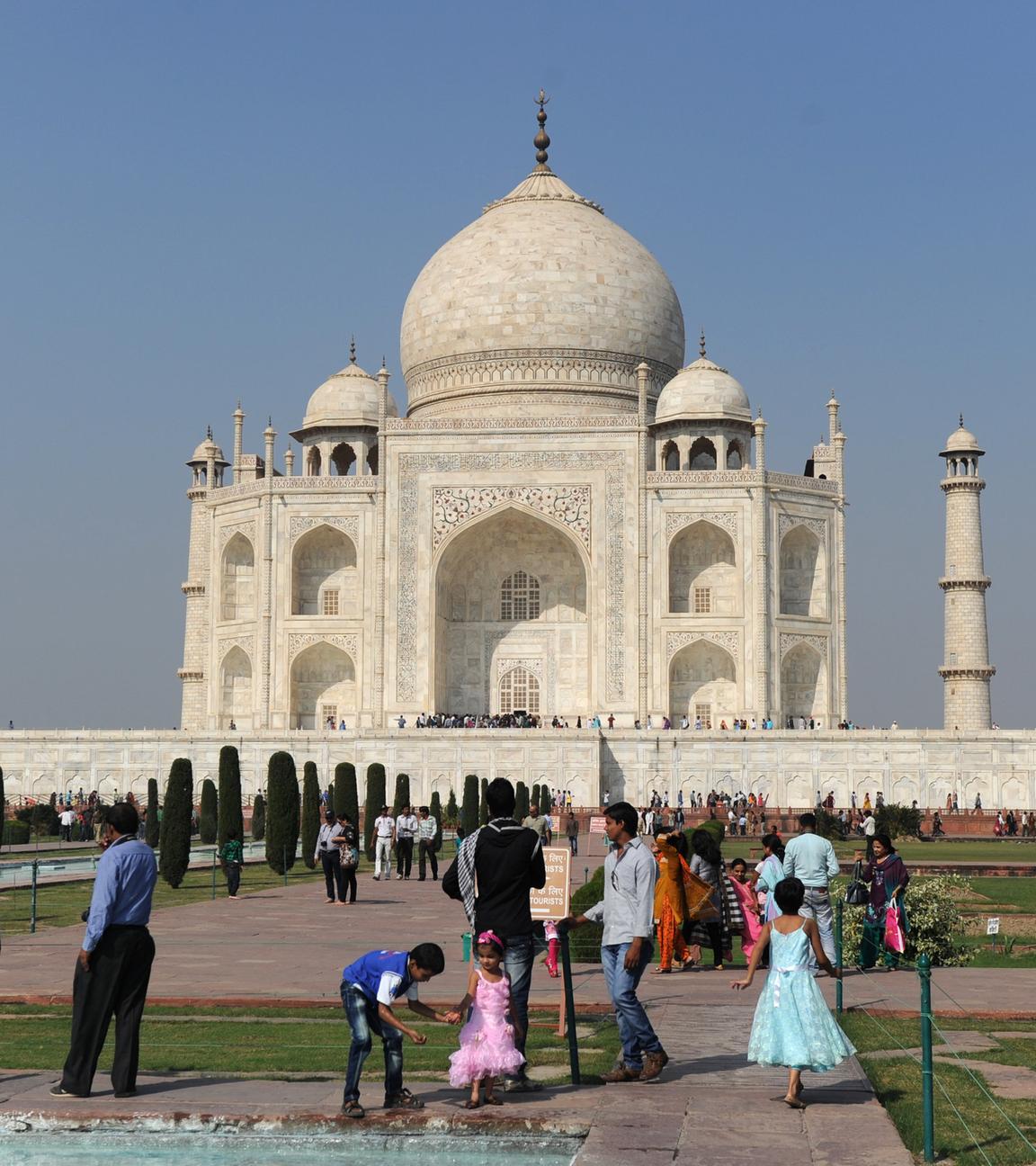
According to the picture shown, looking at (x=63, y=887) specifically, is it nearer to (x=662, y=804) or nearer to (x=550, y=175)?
(x=662, y=804)

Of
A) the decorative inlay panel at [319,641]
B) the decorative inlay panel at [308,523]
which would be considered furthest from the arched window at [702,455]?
the decorative inlay panel at [319,641]

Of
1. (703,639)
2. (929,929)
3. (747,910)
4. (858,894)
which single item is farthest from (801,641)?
(929,929)

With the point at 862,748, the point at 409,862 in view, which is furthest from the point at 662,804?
the point at 409,862

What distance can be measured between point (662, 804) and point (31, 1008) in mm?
24988

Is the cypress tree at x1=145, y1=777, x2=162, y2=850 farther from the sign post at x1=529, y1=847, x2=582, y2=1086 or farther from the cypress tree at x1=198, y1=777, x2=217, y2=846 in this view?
the sign post at x1=529, y1=847, x2=582, y2=1086

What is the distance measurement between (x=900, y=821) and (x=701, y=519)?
37.5ft

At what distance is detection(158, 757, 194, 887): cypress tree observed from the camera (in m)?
17.7

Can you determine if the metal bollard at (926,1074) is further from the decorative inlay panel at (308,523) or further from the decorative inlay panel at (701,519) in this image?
the decorative inlay panel at (308,523)

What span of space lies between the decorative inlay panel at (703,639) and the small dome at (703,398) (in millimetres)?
5428

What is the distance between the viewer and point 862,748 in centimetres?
3350

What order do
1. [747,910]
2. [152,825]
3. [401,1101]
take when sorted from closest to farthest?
[401,1101] → [747,910] → [152,825]

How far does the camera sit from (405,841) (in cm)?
1928

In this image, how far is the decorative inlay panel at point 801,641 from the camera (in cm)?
3822

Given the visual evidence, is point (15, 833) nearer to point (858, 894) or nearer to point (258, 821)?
point (258, 821)
